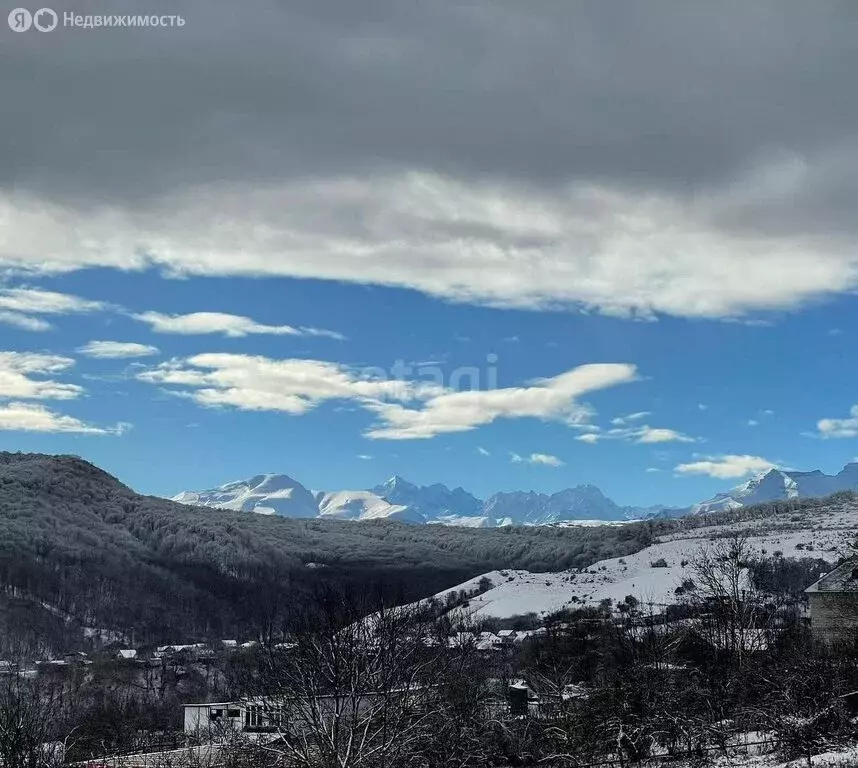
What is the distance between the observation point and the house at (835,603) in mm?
70750

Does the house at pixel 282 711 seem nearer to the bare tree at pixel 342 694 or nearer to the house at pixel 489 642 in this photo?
the bare tree at pixel 342 694

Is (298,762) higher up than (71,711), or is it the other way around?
(298,762)

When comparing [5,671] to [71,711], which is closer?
[71,711]

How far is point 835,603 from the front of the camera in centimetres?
7444

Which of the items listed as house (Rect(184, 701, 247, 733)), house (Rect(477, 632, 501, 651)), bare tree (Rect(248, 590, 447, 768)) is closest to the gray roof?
bare tree (Rect(248, 590, 447, 768))

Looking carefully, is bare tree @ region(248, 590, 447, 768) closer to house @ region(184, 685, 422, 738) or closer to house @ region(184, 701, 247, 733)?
house @ region(184, 685, 422, 738)

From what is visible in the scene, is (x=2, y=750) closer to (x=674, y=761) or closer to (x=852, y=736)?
(x=674, y=761)

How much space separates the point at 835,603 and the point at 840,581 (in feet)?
10.4

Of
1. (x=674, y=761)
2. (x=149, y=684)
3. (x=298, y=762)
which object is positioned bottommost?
(x=149, y=684)

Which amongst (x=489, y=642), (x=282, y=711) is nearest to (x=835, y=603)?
(x=282, y=711)

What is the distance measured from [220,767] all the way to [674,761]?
846 inches

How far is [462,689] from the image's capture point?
58.2 m

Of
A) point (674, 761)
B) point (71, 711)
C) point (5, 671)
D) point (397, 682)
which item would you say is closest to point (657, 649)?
point (674, 761)

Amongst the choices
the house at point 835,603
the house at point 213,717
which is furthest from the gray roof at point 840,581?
the house at point 213,717
